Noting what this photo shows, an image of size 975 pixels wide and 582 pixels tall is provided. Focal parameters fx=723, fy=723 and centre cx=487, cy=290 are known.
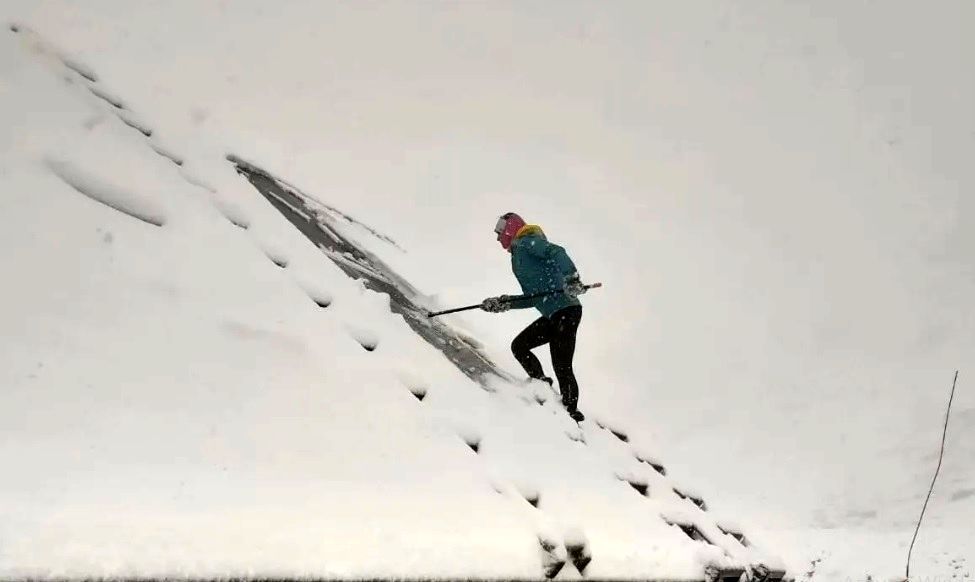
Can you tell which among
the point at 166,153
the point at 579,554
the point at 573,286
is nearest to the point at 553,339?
the point at 573,286

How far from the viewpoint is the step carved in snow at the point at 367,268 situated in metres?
3.86

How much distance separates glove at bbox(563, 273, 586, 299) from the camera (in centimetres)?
466

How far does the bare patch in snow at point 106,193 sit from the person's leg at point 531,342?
2615 millimetres

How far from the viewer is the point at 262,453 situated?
5.49 ft

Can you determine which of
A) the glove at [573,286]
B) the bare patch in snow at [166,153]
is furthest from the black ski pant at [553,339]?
the bare patch in snow at [166,153]

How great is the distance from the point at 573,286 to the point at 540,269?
0.28 metres

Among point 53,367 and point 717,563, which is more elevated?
point 717,563

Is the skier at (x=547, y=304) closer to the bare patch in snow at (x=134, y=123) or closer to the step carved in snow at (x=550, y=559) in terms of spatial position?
the bare patch in snow at (x=134, y=123)

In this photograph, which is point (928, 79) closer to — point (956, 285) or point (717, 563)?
point (956, 285)

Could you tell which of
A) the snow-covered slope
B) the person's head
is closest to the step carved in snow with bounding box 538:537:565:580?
the snow-covered slope

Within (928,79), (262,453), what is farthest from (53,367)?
(928,79)

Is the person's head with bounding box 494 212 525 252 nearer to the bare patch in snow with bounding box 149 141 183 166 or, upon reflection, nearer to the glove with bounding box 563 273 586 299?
the glove with bounding box 563 273 586 299

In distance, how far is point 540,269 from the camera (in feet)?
15.9

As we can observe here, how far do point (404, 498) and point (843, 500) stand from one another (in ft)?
19.7
